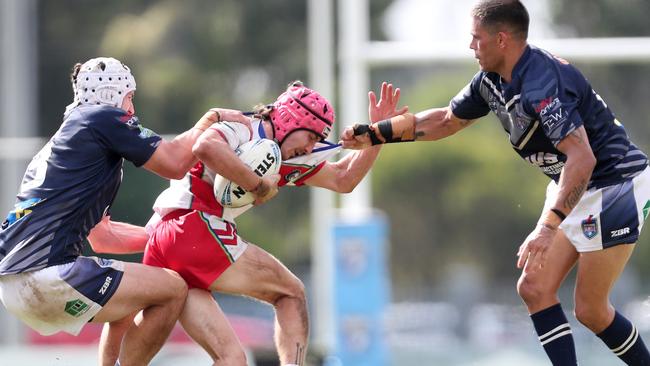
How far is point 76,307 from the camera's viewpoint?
6.33 m

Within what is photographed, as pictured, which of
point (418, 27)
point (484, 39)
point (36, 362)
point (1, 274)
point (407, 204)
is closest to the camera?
point (1, 274)

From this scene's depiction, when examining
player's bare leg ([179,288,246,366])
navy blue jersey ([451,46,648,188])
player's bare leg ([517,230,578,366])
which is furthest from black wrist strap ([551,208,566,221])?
player's bare leg ([179,288,246,366])

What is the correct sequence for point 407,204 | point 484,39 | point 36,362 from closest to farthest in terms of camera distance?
point 484,39
point 36,362
point 407,204

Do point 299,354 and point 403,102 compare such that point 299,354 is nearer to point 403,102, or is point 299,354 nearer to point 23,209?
point 23,209

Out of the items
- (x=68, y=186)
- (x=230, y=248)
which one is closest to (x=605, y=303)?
(x=230, y=248)

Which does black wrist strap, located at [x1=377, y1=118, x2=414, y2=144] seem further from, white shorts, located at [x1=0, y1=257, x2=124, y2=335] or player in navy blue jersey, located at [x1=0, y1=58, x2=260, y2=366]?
white shorts, located at [x1=0, y1=257, x2=124, y2=335]

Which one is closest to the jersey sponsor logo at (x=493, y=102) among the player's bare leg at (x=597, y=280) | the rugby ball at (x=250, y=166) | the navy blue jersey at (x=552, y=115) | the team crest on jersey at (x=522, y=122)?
the navy blue jersey at (x=552, y=115)

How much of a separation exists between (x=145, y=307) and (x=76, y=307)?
1.23ft

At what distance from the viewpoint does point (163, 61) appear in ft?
103

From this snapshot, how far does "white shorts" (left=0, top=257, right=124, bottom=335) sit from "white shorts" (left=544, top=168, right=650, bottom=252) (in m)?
2.32

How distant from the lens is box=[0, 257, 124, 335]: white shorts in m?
6.26

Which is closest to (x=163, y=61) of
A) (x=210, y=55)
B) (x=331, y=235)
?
(x=210, y=55)

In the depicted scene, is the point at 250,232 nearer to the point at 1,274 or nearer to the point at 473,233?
the point at 473,233

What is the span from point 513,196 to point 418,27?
12.0 metres
